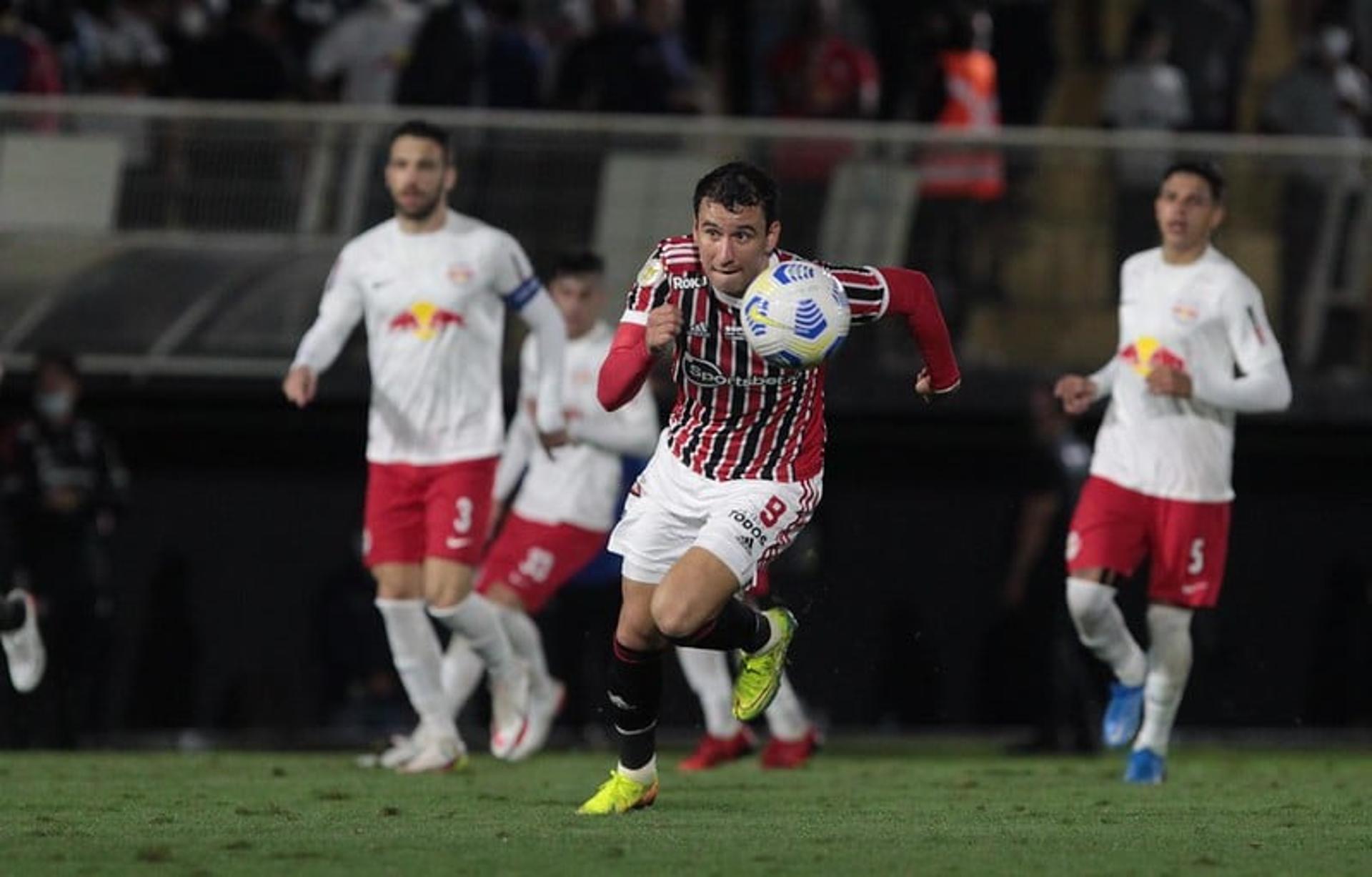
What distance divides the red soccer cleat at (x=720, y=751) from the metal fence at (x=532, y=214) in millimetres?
4652

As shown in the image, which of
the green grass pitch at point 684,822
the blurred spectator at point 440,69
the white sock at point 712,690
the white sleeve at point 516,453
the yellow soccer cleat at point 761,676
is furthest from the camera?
the blurred spectator at point 440,69

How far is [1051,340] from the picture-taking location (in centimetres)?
1858

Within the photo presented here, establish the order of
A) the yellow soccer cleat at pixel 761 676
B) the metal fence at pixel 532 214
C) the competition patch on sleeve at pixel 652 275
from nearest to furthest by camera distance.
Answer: the competition patch on sleeve at pixel 652 275 < the yellow soccer cleat at pixel 761 676 < the metal fence at pixel 532 214

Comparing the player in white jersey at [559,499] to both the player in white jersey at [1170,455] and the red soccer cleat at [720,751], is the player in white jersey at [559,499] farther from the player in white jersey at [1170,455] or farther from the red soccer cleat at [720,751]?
the player in white jersey at [1170,455]

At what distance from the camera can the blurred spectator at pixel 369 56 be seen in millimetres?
18953

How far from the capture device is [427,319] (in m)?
12.6

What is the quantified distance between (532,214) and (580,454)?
4.46 m

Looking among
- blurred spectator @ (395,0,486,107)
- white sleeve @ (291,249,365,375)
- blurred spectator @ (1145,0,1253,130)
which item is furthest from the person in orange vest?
white sleeve @ (291,249,365,375)

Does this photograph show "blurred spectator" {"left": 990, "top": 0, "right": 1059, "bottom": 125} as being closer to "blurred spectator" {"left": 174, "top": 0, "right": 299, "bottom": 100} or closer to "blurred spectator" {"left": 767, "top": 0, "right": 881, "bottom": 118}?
"blurred spectator" {"left": 767, "top": 0, "right": 881, "bottom": 118}

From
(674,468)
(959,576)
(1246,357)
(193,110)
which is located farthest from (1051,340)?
(674,468)

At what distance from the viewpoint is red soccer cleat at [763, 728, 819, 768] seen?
13891 millimetres

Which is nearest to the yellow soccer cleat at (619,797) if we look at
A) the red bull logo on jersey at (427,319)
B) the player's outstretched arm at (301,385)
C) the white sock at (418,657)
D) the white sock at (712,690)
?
the player's outstretched arm at (301,385)

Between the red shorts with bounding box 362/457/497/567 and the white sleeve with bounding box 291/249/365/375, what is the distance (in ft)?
1.88

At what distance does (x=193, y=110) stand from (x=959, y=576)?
6.13 m
